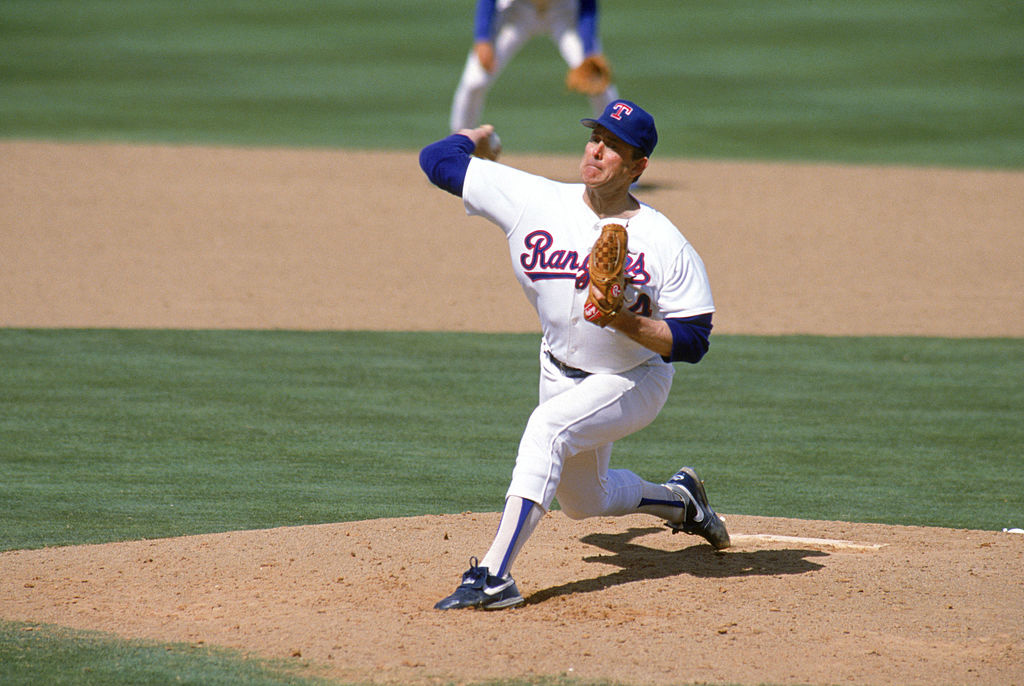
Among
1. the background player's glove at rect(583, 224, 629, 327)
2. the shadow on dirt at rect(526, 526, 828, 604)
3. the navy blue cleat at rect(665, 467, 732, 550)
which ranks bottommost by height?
the shadow on dirt at rect(526, 526, 828, 604)

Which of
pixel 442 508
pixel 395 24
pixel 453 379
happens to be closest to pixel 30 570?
pixel 442 508

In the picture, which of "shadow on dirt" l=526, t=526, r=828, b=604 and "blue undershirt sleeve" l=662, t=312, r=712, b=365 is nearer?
"blue undershirt sleeve" l=662, t=312, r=712, b=365

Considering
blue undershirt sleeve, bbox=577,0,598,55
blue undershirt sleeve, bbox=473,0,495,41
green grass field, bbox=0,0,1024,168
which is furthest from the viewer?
green grass field, bbox=0,0,1024,168

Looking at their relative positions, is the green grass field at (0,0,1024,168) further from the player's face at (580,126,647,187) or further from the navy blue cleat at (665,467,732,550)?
the player's face at (580,126,647,187)

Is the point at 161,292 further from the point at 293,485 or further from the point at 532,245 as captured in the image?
the point at 532,245

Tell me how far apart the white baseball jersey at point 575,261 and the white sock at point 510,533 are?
50 centimetres

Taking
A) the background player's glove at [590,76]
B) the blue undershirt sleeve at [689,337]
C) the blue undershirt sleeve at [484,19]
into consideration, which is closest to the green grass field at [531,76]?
the blue undershirt sleeve at [484,19]

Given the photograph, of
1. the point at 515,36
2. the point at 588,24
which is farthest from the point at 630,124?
the point at 515,36

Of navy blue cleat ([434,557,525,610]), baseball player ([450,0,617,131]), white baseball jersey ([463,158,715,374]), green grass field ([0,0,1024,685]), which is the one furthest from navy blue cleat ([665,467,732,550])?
baseball player ([450,0,617,131])

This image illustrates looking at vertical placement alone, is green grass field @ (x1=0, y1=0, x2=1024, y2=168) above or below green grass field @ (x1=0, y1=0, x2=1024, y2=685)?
above

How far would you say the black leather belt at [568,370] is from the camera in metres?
4.34

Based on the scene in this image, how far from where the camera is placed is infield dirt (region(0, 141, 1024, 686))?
12.8 ft

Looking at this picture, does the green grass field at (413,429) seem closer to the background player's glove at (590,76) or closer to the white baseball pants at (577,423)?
the white baseball pants at (577,423)

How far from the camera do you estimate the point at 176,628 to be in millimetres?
4016
